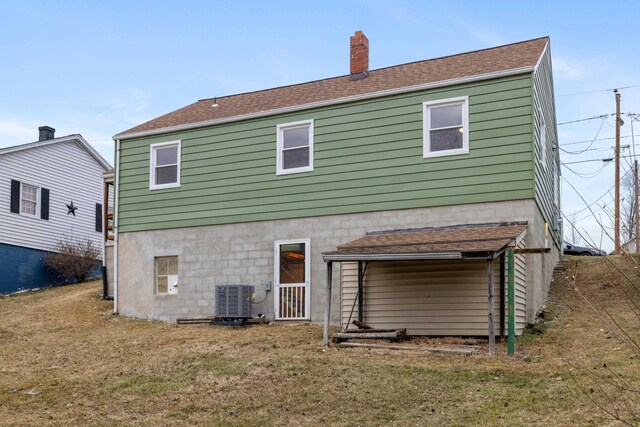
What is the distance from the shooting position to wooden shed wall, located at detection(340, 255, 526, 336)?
531 inches

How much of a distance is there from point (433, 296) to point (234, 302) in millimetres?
4863

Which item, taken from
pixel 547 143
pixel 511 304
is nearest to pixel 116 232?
pixel 511 304

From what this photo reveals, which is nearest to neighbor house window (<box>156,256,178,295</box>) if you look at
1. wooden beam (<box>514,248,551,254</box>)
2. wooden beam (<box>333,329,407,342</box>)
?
wooden beam (<box>333,329,407,342</box>)

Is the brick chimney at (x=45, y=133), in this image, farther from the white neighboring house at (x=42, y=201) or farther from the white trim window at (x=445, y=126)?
the white trim window at (x=445, y=126)

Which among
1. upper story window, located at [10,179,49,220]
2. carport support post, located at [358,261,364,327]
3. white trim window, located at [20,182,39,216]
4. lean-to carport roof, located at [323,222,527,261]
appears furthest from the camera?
white trim window, located at [20,182,39,216]

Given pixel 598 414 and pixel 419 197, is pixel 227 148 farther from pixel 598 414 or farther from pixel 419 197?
pixel 598 414

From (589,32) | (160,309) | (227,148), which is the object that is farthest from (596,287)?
(589,32)

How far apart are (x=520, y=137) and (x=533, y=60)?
1.78 meters

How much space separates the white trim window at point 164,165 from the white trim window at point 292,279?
374 cm

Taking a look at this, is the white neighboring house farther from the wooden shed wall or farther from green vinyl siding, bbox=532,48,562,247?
green vinyl siding, bbox=532,48,562,247

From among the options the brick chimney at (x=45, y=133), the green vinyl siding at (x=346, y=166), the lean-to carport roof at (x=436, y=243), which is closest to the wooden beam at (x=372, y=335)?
the lean-to carport roof at (x=436, y=243)

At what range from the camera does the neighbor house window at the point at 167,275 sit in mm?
18172

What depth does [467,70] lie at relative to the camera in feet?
50.8

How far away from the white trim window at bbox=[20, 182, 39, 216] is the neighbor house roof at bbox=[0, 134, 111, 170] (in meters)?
1.37
